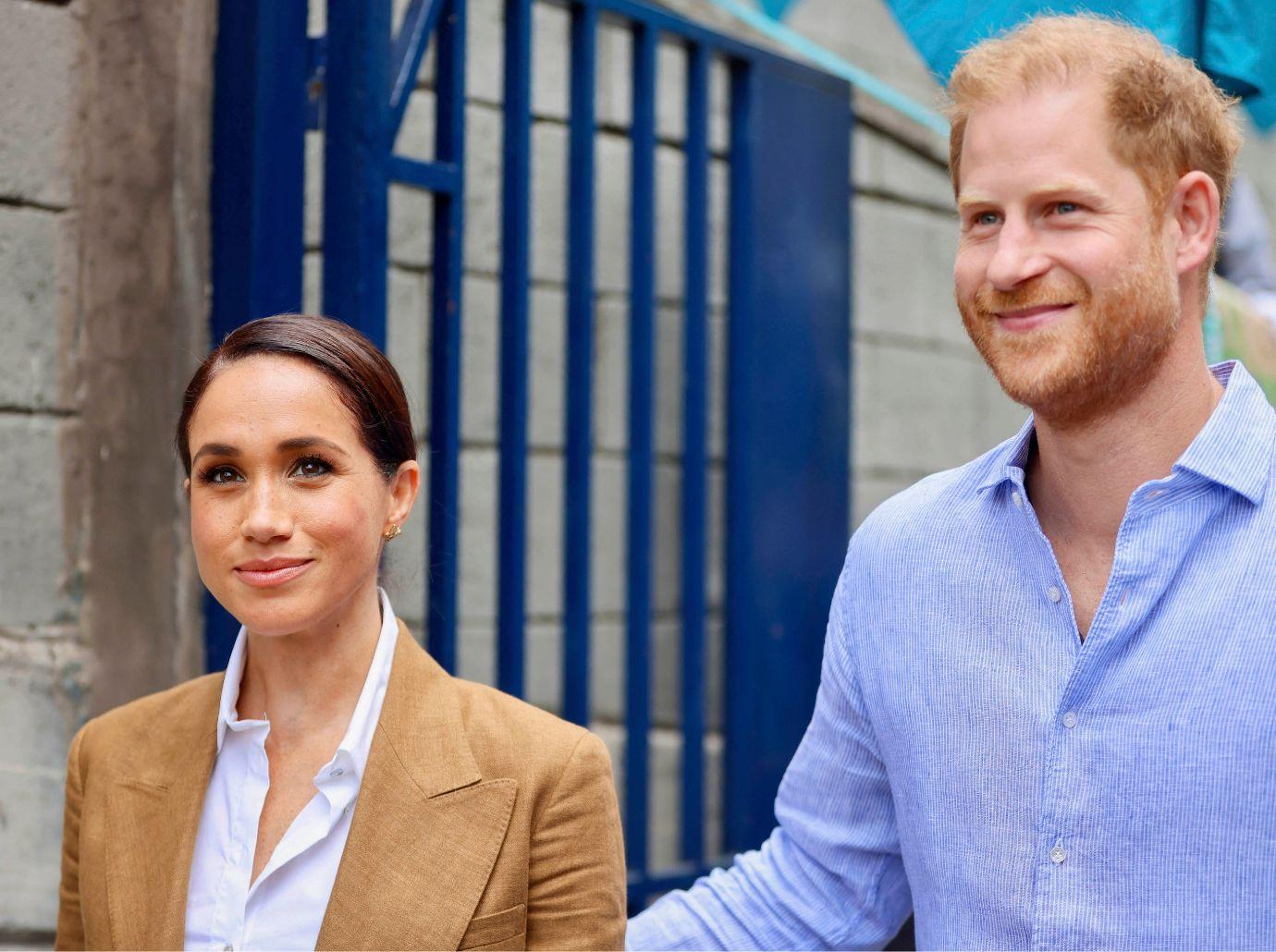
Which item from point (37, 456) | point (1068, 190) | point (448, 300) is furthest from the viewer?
point (448, 300)

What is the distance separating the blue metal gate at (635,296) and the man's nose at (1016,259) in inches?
49.7

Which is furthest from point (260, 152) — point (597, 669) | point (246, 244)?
point (597, 669)

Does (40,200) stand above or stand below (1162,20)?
below

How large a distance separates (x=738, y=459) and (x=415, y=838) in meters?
2.00

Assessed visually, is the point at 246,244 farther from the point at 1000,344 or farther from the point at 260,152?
the point at 1000,344

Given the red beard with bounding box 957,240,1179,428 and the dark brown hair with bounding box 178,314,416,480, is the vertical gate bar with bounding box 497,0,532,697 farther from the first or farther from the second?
the red beard with bounding box 957,240,1179,428

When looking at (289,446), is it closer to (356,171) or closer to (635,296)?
(356,171)

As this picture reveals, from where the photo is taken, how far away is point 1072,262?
172cm

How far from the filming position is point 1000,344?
5.83 feet

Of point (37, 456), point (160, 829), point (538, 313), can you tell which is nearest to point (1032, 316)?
point (160, 829)

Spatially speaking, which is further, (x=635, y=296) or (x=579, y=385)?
(x=635, y=296)

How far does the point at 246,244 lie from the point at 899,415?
243 cm

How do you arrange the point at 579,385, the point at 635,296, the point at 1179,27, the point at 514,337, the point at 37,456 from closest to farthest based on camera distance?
the point at 1179,27, the point at 37,456, the point at 514,337, the point at 579,385, the point at 635,296

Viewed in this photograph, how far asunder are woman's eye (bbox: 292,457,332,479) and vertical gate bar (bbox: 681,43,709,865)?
1821mm
